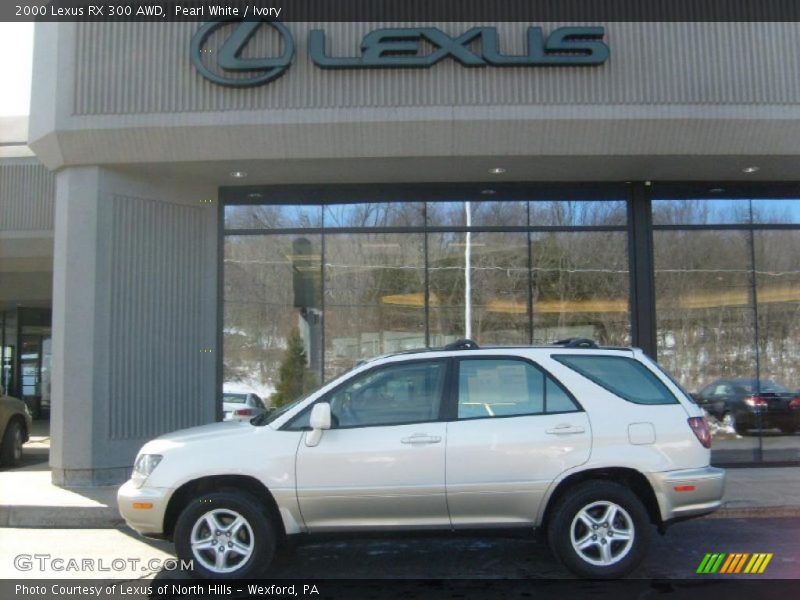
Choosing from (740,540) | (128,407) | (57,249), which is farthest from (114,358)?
(740,540)

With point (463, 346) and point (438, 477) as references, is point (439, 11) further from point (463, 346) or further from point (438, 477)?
point (438, 477)

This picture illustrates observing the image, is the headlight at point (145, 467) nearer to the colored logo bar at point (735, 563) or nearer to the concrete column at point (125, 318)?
the colored logo bar at point (735, 563)

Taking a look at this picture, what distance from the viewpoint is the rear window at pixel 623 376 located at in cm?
633

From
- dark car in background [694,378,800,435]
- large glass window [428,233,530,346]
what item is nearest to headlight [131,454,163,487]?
large glass window [428,233,530,346]

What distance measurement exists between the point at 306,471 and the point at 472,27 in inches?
265

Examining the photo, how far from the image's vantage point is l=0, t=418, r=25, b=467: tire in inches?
516

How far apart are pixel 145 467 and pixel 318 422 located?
147 centimetres

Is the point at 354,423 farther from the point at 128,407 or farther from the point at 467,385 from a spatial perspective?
the point at 128,407

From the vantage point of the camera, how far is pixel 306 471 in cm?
600

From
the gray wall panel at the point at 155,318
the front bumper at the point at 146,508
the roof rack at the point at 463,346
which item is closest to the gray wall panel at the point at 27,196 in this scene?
the gray wall panel at the point at 155,318

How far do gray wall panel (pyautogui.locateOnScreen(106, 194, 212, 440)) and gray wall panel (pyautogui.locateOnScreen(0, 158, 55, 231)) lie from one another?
487cm

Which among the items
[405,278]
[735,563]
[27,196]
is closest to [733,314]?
[405,278]

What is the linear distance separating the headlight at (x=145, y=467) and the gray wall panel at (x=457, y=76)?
5482 millimetres

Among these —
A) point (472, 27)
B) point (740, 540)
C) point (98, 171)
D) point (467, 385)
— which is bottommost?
point (740, 540)
